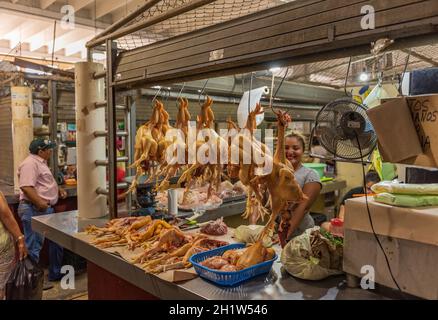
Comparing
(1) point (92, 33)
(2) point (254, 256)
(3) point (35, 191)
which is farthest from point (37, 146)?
(2) point (254, 256)

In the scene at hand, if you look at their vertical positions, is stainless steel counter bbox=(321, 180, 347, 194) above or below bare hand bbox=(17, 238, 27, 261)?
above

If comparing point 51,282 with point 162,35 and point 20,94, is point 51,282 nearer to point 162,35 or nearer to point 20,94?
point 20,94

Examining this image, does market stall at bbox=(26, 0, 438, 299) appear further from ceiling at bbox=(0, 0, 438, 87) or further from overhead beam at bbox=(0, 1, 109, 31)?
overhead beam at bbox=(0, 1, 109, 31)

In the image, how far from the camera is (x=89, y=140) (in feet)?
9.64

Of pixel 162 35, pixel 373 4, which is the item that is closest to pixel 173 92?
pixel 162 35

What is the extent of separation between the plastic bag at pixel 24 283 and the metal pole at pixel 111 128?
3.19ft

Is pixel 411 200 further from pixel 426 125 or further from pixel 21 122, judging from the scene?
pixel 21 122

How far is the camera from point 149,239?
7.36 ft

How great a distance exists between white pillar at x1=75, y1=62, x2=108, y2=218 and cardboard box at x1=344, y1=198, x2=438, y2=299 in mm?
2189

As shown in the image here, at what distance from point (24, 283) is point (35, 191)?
165 centimetres

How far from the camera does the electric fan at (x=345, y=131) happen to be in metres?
1.53

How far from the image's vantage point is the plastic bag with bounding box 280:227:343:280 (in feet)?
5.33

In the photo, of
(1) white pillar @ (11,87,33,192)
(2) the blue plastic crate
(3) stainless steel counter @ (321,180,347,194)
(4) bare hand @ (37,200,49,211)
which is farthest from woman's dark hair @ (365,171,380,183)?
(1) white pillar @ (11,87,33,192)
